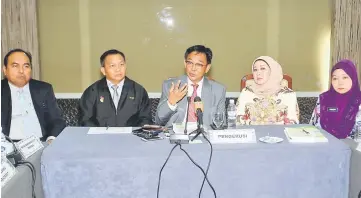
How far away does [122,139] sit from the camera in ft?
7.11

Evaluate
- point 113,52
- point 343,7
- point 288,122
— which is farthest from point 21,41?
point 343,7

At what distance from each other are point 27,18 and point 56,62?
21.1 inches

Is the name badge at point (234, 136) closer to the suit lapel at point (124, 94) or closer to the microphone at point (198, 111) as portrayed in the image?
the microphone at point (198, 111)

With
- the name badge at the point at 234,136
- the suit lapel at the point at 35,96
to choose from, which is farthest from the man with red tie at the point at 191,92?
the suit lapel at the point at 35,96

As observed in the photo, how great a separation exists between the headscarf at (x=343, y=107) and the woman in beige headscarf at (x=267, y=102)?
0.78 feet

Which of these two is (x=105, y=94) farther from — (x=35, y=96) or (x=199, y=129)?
(x=199, y=129)

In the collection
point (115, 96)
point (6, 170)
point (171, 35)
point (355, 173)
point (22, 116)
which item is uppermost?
point (171, 35)

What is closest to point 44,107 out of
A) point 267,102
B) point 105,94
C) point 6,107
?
point 6,107

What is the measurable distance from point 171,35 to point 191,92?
1.70 metres

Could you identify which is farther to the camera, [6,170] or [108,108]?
[108,108]

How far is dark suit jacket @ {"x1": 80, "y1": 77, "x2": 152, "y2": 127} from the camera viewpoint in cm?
276

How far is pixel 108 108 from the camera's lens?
276 centimetres

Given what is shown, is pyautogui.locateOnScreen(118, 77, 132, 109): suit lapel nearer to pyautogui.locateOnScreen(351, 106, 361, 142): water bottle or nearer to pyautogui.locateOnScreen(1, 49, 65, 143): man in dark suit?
pyautogui.locateOnScreen(1, 49, 65, 143): man in dark suit

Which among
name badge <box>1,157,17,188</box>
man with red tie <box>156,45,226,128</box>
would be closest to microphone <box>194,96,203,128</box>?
man with red tie <box>156,45,226,128</box>
